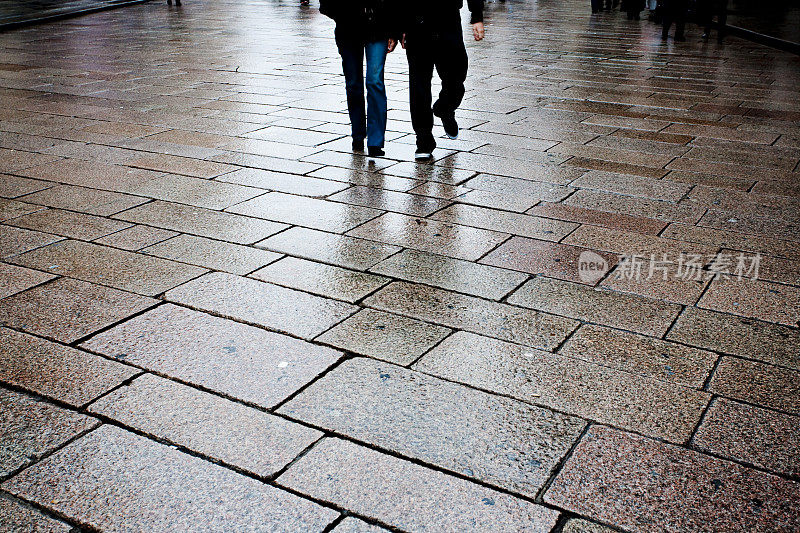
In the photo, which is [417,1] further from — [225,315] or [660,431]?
[660,431]

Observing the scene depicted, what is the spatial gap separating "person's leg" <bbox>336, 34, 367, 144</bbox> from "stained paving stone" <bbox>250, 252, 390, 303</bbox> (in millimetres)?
2352

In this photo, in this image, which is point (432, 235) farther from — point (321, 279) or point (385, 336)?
point (385, 336)

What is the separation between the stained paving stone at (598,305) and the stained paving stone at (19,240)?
8.65ft

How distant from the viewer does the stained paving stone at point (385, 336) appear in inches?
122

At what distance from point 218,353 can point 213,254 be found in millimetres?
1133

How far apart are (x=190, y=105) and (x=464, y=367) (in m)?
5.87

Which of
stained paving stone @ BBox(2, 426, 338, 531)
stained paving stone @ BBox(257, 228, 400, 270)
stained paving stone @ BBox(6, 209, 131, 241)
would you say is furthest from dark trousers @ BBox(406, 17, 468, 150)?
stained paving stone @ BBox(2, 426, 338, 531)

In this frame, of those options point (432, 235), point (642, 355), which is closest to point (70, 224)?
point (432, 235)

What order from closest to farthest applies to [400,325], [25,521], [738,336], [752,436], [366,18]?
[25,521]
[752,436]
[738,336]
[400,325]
[366,18]

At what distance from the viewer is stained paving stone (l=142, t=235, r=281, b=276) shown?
397cm

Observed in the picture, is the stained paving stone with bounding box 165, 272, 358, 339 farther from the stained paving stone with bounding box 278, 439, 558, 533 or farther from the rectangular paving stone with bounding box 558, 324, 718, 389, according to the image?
the rectangular paving stone with bounding box 558, 324, 718, 389

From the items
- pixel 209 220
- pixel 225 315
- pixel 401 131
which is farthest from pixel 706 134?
pixel 225 315

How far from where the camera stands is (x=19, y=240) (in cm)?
431

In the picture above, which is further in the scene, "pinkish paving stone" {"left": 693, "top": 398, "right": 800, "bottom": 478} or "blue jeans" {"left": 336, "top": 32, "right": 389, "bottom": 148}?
"blue jeans" {"left": 336, "top": 32, "right": 389, "bottom": 148}
